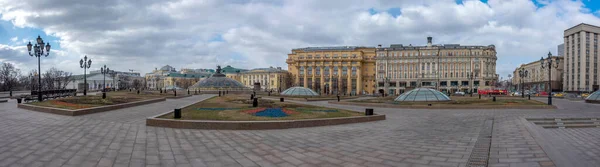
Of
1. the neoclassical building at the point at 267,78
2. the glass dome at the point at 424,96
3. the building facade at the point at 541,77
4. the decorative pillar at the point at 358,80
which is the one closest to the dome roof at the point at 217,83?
the decorative pillar at the point at 358,80

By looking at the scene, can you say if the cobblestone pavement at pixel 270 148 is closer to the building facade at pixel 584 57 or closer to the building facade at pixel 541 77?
the building facade at pixel 584 57

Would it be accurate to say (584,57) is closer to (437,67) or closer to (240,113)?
(437,67)

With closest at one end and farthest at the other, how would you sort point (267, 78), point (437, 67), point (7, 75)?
1. point (7, 75)
2. point (437, 67)
3. point (267, 78)

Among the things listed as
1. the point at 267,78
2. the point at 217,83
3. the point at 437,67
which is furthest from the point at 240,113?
the point at 267,78

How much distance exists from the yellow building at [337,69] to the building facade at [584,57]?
4651 centimetres

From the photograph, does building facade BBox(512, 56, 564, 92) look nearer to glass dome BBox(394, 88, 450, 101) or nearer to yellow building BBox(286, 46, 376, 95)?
yellow building BBox(286, 46, 376, 95)

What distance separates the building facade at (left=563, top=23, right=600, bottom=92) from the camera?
69000 mm

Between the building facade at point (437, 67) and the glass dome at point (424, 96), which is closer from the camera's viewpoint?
the glass dome at point (424, 96)

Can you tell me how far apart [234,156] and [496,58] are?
88836 millimetres

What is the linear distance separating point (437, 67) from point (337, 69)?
2608 cm

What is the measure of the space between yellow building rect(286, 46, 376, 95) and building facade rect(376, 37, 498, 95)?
535 centimetres

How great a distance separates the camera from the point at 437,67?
7681 centimetres

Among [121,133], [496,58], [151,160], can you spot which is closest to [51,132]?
[121,133]

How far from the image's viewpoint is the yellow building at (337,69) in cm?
8462
